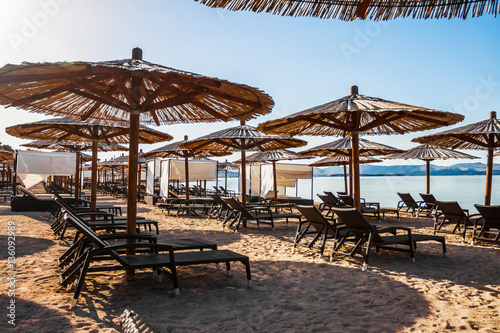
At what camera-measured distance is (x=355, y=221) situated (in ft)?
15.9

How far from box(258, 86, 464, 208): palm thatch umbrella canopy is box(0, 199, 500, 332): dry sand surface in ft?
5.16

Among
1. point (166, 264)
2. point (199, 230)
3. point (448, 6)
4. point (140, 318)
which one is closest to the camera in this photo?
point (448, 6)

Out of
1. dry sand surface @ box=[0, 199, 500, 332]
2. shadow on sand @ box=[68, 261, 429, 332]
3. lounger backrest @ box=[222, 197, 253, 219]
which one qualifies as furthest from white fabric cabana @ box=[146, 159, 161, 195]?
shadow on sand @ box=[68, 261, 429, 332]

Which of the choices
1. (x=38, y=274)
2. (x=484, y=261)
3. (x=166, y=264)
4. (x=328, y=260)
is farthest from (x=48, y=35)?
(x=484, y=261)

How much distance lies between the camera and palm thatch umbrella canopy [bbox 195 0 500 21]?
2164 millimetres

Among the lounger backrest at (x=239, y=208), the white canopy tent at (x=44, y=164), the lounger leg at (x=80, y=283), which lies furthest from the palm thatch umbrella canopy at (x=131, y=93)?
the white canopy tent at (x=44, y=164)

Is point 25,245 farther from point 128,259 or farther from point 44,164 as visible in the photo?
point 44,164

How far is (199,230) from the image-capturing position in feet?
25.9

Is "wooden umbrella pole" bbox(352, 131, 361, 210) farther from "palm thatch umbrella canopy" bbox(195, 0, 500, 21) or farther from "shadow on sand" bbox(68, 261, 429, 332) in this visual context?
"palm thatch umbrella canopy" bbox(195, 0, 500, 21)

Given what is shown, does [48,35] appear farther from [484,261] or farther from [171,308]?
[484,261]

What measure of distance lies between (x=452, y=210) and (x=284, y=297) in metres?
5.23

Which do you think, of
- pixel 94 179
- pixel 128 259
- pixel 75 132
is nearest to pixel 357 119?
pixel 128 259

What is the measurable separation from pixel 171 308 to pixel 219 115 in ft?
8.95

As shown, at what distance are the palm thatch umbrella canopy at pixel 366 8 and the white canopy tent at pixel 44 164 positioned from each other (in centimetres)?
1411
